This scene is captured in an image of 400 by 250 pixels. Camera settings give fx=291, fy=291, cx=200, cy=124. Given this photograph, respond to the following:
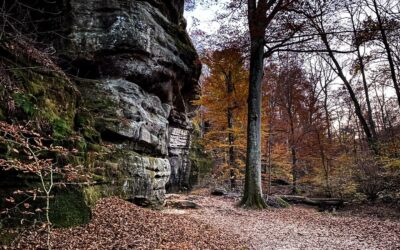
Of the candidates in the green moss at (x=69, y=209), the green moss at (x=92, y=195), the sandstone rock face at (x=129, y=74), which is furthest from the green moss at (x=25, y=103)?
the sandstone rock face at (x=129, y=74)

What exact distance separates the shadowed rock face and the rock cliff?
0.03m

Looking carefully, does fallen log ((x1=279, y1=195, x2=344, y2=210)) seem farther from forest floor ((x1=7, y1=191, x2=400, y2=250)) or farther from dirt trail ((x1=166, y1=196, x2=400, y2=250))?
dirt trail ((x1=166, y1=196, x2=400, y2=250))

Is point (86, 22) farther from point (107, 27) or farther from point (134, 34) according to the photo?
point (134, 34)

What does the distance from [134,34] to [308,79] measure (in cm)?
1495

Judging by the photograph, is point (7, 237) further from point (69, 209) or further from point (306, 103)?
point (306, 103)

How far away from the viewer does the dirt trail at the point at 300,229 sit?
6473 mm

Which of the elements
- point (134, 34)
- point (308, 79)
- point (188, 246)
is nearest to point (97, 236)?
point (188, 246)

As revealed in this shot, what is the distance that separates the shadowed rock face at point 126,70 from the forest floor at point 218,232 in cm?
221

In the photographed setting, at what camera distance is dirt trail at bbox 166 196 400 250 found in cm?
647

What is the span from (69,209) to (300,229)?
603 cm

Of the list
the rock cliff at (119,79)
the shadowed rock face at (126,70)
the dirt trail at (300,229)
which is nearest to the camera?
the dirt trail at (300,229)

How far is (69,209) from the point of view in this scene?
205 inches

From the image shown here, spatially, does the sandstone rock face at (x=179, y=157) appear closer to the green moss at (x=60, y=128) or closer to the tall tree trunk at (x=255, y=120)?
the tall tree trunk at (x=255, y=120)

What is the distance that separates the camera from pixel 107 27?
1126 centimetres
